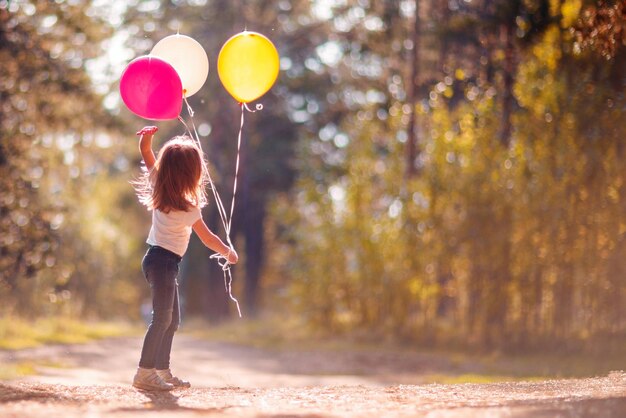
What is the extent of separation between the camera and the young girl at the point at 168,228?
6.49 meters

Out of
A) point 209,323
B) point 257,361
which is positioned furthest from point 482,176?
point 209,323

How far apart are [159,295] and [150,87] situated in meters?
1.68

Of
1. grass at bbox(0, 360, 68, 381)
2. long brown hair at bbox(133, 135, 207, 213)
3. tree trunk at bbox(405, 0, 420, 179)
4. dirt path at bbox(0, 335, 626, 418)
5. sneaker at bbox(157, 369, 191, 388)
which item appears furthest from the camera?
tree trunk at bbox(405, 0, 420, 179)

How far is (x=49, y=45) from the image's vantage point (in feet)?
54.7

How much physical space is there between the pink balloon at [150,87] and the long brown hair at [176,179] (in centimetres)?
86

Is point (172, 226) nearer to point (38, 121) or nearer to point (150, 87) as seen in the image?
point (150, 87)

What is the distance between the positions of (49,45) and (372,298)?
7155 millimetres

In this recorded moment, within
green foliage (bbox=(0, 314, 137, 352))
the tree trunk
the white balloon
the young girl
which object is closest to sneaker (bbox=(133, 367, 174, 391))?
the young girl

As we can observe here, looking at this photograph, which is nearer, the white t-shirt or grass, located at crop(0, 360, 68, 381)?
the white t-shirt

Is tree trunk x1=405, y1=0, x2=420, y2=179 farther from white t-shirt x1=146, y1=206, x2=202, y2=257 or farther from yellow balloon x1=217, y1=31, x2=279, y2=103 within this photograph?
white t-shirt x1=146, y1=206, x2=202, y2=257

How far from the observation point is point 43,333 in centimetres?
1741

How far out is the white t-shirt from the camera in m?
6.51

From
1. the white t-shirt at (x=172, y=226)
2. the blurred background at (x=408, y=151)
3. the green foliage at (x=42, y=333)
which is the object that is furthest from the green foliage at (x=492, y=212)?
the white t-shirt at (x=172, y=226)

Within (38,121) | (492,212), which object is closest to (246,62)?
(492,212)
